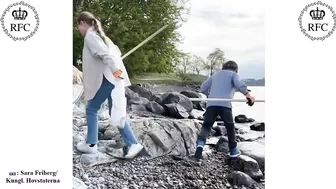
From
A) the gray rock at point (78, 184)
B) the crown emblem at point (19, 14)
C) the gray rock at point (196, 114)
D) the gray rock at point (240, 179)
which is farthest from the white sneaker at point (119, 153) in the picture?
the crown emblem at point (19, 14)

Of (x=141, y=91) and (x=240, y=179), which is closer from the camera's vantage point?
(x=240, y=179)

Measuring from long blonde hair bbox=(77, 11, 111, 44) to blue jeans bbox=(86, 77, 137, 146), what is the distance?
0.75ft

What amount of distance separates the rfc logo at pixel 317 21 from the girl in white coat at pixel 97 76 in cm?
105

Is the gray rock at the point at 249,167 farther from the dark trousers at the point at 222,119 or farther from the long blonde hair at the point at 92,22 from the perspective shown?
the long blonde hair at the point at 92,22

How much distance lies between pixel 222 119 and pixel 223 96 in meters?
0.13

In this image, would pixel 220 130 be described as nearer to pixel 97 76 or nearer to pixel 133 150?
pixel 133 150

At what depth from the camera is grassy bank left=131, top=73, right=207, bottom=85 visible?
3100 millimetres

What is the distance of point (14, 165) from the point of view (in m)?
3.02

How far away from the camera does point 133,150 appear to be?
303cm

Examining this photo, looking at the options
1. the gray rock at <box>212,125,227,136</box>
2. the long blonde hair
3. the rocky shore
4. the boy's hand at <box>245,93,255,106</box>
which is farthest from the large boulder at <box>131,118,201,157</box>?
the long blonde hair

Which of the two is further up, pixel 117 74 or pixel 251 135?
pixel 117 74

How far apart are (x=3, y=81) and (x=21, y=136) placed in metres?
0.32

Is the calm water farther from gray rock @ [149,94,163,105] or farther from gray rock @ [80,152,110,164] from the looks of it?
gray rock @ [80,152,110,164]

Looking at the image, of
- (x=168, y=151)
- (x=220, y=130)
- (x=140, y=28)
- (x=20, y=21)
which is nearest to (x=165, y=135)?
(x=168, y=151)
